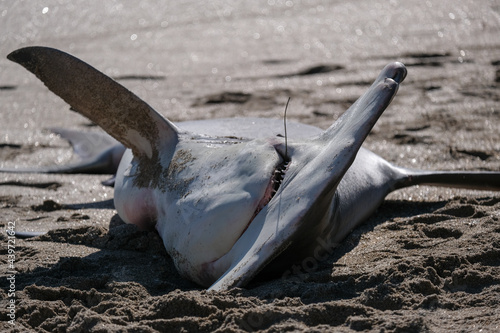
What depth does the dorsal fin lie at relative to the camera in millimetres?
2990

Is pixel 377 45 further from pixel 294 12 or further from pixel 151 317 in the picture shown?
pixel 151 317

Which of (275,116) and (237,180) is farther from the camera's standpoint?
(275,116)

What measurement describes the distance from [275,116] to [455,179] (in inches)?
74.6

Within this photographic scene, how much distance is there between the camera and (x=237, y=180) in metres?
2.57

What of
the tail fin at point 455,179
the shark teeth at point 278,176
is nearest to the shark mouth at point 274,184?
the shark teeth at point 278,176

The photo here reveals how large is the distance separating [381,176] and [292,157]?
0.93 m

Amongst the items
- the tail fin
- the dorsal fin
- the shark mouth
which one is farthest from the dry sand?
the dorsal fin

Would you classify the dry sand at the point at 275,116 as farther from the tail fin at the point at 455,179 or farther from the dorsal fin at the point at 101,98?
the dorsal fin at the point at 101,98

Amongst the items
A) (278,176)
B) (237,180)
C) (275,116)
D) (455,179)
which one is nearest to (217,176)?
(237,180)

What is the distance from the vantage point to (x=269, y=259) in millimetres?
2250

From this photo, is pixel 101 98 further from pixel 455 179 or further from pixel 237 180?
pixel 455 179

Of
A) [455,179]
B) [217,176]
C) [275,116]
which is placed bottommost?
[275,116]

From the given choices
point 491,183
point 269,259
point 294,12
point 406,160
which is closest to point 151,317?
point 269,259

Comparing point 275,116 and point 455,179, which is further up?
point 455,179
